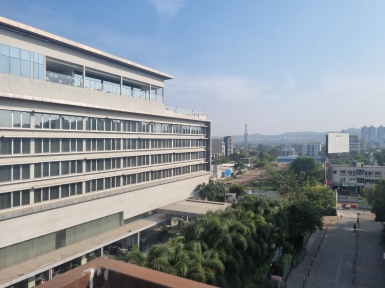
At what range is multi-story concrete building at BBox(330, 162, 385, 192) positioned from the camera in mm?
51219

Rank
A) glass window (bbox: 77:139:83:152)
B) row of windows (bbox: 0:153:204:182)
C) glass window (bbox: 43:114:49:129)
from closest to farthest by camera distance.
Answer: row of windows (bbox: 0:153:204:182), glass window (bbox: 43:114:49:129), glass window (bbox: 77:139:83:152)

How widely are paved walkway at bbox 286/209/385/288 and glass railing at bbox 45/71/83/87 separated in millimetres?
18801

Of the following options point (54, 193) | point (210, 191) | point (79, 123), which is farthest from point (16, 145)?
point (210, 191)

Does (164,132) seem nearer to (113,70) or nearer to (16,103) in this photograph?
(113,70)

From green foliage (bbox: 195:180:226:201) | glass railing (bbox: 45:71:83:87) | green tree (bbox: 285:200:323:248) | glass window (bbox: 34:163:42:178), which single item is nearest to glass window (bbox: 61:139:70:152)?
glass window (bbox: 34:163:42:178)

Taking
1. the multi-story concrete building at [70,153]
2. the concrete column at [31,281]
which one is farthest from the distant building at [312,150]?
the concrete column at [31,281]

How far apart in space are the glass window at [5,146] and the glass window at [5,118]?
75 cm

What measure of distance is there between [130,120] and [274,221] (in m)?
13.4

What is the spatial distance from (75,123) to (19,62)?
4745 millimetres

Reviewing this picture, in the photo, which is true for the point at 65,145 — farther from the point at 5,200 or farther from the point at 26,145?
the point at 5,200

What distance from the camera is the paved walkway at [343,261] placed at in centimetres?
1858

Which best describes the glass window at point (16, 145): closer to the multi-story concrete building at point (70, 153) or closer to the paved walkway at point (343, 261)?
the multi-story concrete building at point (70, 153)

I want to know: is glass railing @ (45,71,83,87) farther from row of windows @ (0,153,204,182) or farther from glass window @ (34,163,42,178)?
glass window @ (34,163,42,178)

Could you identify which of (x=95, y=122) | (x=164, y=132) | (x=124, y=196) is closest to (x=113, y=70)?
(x=95, y=122)
